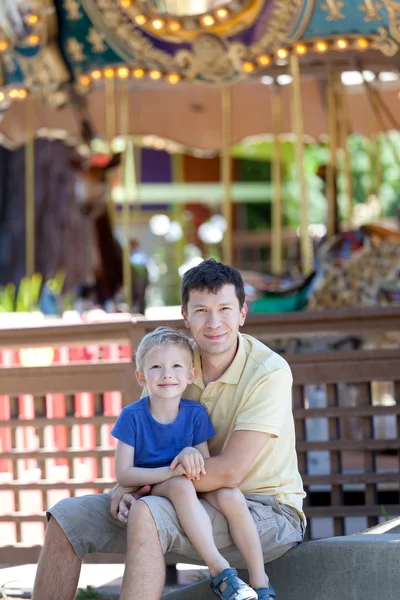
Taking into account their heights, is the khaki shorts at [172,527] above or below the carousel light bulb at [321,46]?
below

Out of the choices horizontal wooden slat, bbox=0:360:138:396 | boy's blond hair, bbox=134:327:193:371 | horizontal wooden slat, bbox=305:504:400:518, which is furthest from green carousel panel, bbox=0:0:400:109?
boy's blond hair, bbox=134:327:193:371

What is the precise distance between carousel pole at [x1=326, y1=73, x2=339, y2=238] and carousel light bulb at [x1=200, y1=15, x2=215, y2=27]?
3.02m

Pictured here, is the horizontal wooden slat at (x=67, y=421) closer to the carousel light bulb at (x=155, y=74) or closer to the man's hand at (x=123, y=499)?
the man's hand at (x=123, y=499)

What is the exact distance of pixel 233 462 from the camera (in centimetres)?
313

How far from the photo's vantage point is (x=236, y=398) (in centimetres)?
332

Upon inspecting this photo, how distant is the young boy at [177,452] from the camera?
3068 millimetres

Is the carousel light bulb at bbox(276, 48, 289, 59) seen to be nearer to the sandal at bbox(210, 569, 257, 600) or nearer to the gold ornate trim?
the gold ornate trim

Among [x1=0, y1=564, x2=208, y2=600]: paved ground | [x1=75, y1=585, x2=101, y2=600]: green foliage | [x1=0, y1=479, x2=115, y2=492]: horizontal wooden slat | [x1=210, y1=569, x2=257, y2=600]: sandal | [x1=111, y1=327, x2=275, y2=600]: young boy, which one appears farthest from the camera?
[x1=0, y1=479, x2=115, y2=492]: horizontal wooden slat

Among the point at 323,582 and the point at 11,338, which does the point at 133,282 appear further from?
the point at 323,582

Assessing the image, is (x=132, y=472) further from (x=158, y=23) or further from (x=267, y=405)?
(x=158, y=23)

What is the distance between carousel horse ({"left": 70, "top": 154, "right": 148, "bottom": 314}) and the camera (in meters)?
10.8

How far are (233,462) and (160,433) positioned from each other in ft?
0.89

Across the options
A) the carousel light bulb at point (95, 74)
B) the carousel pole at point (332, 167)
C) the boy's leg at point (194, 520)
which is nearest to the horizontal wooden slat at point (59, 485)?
the boy's leg at point (194, 520)

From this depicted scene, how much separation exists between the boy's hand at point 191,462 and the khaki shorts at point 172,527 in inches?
4.6
